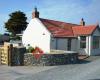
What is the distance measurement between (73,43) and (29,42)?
620cm

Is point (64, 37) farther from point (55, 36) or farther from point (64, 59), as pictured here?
point (64, 59)

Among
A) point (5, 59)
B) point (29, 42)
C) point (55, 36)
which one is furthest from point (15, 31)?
point (5, 59)

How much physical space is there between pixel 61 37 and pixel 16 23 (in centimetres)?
4506

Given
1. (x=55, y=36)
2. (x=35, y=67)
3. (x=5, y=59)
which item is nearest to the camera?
(x=35, y=67)

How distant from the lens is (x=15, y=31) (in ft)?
250

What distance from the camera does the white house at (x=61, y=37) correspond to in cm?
3344

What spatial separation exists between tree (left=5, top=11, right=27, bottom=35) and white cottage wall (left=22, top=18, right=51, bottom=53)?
36.9 meters

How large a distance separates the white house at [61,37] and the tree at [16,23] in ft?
126

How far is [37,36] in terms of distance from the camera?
1390 inches

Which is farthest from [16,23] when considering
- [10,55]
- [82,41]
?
[10,55]

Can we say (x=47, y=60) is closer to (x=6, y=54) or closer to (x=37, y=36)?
(x=6, y=54)

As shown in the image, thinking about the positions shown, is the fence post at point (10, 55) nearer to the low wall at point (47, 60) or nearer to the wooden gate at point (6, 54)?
the wooden gate at point (6, 54)

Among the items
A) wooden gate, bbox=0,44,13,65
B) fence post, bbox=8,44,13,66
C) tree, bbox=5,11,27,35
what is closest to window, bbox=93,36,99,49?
wooden gate, bbox=0,44,13,65

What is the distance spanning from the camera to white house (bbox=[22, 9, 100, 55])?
110ft
